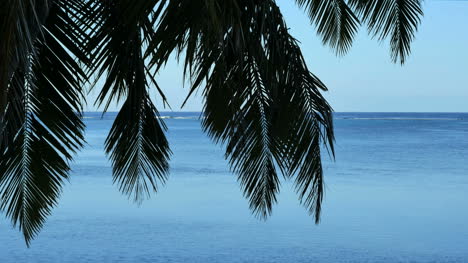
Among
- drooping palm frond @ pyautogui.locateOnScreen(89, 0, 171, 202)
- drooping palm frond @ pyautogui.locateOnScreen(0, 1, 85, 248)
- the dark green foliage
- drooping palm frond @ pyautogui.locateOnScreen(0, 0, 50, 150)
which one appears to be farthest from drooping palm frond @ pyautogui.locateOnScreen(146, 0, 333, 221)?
drooping palm frond @ pyautogui.locateOnScreen(0, 0, 50, 150)

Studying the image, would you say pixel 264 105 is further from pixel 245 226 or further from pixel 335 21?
pixel 245 226

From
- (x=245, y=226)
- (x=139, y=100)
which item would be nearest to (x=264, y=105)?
(x=139, y=100)

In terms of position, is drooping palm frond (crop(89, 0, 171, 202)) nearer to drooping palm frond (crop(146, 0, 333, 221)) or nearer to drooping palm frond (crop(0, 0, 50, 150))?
drooping palm frond (crop(146, 0, 333, 221))

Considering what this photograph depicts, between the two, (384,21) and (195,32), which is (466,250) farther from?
(195,32)

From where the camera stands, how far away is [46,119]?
188 inches

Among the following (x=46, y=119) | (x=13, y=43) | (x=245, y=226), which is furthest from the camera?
(x=245, y=226)

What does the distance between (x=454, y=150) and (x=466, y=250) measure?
2440 cm

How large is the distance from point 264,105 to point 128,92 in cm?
90

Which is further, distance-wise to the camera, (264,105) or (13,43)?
(264,105)

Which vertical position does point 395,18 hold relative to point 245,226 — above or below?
above

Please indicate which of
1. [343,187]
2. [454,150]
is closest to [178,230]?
[343,187]

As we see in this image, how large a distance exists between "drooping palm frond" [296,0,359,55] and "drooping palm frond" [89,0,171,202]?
177 centimetres

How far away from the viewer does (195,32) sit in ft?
10.4

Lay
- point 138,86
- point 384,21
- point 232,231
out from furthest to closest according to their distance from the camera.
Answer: point 232,231, point 384,21, point 138,86
